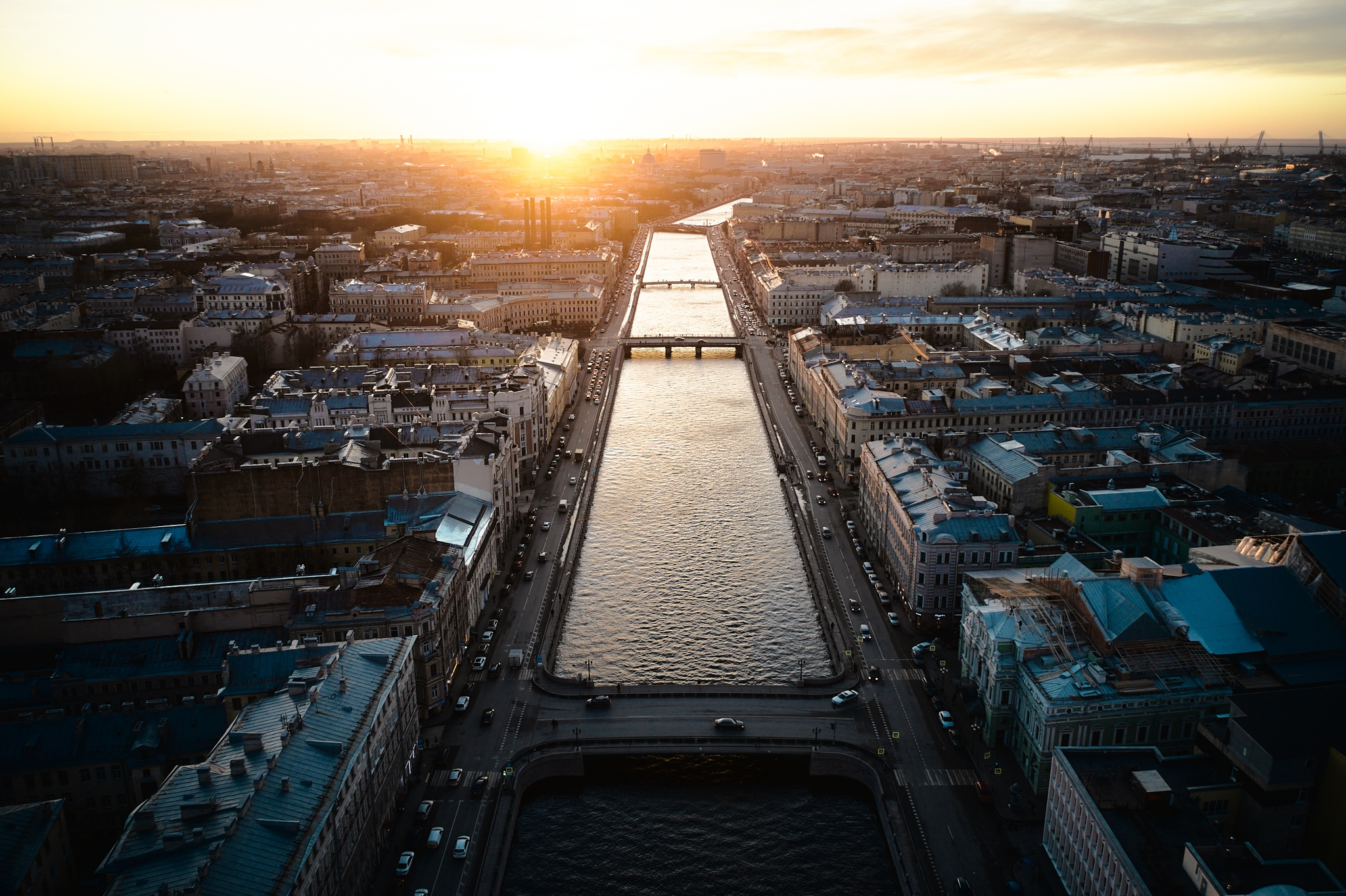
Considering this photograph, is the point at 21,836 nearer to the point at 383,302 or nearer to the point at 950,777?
the point at 950,777

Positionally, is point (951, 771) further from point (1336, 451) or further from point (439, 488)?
point (1336, 451)

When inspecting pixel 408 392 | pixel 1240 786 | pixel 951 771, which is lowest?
pixel 951 771

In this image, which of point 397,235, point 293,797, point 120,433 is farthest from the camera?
point 397,235

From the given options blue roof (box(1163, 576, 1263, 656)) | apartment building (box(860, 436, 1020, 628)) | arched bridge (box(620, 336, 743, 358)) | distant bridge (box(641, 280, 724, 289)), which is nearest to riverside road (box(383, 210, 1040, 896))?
apartment building (box(860, 436, 1020, 628))

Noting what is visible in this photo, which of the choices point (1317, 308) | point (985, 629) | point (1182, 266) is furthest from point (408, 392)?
point (1182, 266)

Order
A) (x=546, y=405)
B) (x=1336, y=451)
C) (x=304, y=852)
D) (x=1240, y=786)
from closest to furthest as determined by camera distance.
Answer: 1. (x=304, y=852)
2. (x=1240, y=786)
3. (x=1336, y=451)
4. (x=546, y=405)

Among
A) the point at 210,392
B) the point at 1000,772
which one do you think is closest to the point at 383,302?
the point at 210,392
